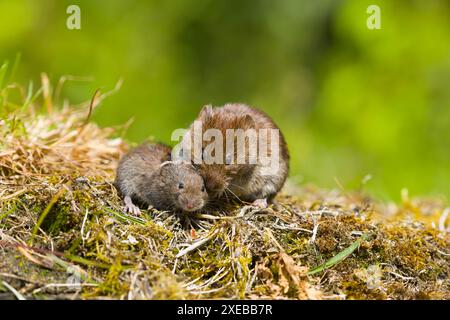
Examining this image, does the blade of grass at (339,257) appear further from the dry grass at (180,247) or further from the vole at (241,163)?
the vole at (241,163)

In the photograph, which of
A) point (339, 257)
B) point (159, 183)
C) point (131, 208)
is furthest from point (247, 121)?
point (339, 257)

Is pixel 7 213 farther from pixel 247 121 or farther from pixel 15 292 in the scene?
pixel 247 121

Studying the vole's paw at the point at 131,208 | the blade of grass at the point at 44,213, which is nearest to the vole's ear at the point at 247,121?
the vole's paw at the point at 131,208

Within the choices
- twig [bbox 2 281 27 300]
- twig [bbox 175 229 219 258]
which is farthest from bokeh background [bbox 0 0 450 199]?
twig [bbox 2 281 27 300]

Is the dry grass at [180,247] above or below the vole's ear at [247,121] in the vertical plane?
below

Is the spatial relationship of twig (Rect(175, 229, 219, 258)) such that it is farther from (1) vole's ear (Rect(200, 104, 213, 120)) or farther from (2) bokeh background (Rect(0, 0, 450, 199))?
(2) bokeh background (Rect(0, 0, 450, 199))
